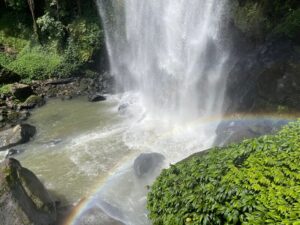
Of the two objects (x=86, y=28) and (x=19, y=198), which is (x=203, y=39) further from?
(x=19, y=198)

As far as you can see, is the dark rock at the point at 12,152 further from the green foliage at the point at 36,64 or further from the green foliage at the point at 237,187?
the green foliage at the point at 237,187

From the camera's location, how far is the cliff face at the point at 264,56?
13297mm

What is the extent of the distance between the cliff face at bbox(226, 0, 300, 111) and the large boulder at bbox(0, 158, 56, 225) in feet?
26.3

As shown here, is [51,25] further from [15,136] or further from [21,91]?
[15,136]

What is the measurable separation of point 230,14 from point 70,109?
9.74 metres

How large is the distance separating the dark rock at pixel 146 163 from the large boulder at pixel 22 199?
3.22 m

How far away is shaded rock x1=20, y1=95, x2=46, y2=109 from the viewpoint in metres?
20.7

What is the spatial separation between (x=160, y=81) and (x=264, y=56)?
21.7 ft

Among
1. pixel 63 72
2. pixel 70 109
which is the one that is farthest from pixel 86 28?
pixel 70 109

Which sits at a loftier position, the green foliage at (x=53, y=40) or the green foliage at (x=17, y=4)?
the green foliage at (x=17, y=4)

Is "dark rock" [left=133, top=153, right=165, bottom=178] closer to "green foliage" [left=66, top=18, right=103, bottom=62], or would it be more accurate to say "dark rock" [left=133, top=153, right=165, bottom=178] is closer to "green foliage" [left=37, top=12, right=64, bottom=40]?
"green foliage" [left=66, top=18, right=103, bottom=62]


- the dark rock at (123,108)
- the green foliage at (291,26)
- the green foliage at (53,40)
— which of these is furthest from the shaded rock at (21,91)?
the green foliage at (291,26)

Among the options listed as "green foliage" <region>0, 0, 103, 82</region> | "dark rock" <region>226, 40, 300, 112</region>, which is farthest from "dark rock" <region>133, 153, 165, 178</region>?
"green foliage" <region>0, 0, 103, 82</region>

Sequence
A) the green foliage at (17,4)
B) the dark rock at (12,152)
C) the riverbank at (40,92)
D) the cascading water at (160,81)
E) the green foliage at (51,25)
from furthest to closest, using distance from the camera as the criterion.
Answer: the green foliage at (17,4) < the green foliage at (51,25) < the riverbank at (40,92) < the dark rock at (12,152) < the cascading water at (160,81)
